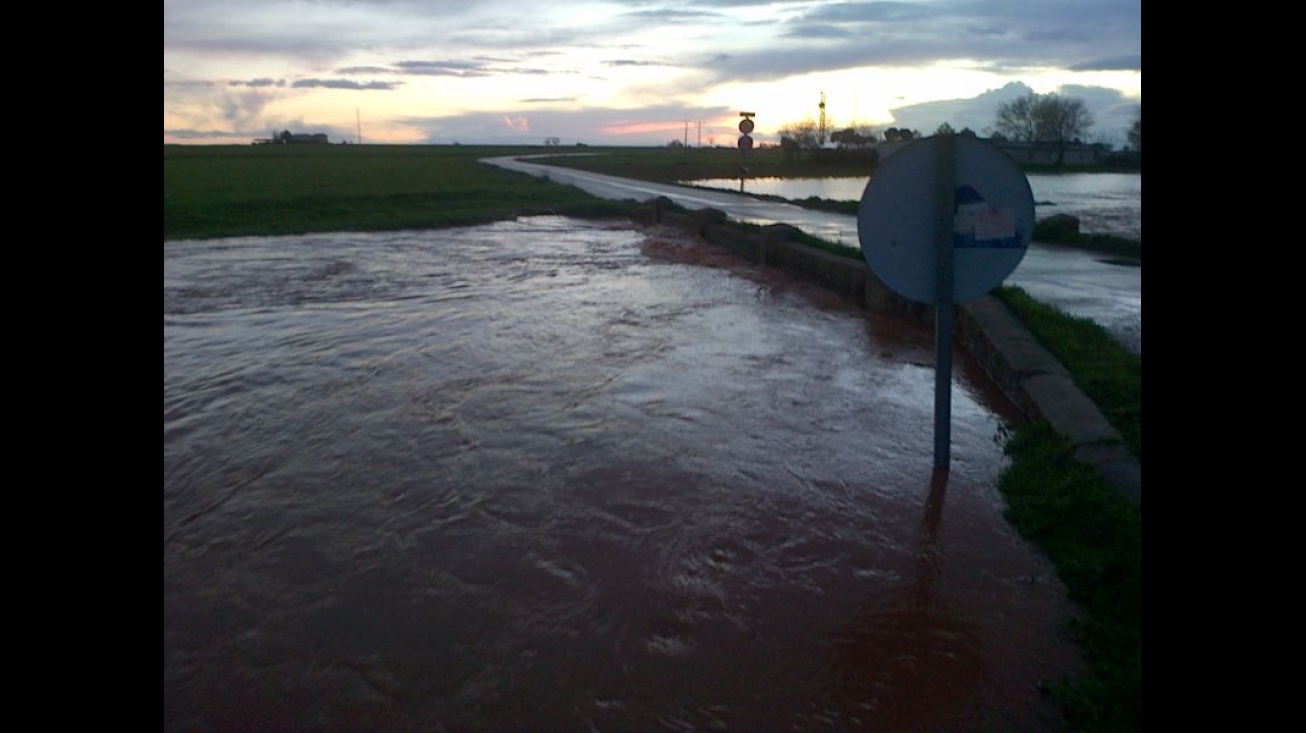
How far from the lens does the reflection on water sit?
2128 cm

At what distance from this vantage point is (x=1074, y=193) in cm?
3372

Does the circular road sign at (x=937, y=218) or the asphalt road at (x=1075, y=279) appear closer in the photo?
the circular road sign at (x=937, y=218)

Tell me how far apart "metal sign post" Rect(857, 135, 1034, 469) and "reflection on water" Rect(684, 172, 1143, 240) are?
7244mm

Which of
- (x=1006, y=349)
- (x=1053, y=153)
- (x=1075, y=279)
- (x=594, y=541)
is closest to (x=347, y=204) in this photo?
(x=1075, y=279)

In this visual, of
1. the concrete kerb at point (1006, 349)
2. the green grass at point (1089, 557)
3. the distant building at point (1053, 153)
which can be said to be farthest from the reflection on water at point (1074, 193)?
the green grass at point (1089, 557)

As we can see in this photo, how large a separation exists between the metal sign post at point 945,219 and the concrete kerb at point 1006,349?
3.56 feet

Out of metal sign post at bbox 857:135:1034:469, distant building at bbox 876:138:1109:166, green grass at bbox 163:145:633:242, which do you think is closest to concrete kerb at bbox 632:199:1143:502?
metal sign post at bbox 857:135:1034:469

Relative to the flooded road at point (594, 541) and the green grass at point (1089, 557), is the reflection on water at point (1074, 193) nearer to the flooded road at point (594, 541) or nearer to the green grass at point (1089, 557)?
the flooded road at point (594, 541)

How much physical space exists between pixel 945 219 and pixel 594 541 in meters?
2.36

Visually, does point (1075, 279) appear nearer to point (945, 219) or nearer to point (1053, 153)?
point (945, 219)

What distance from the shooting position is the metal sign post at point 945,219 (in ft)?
15.8
